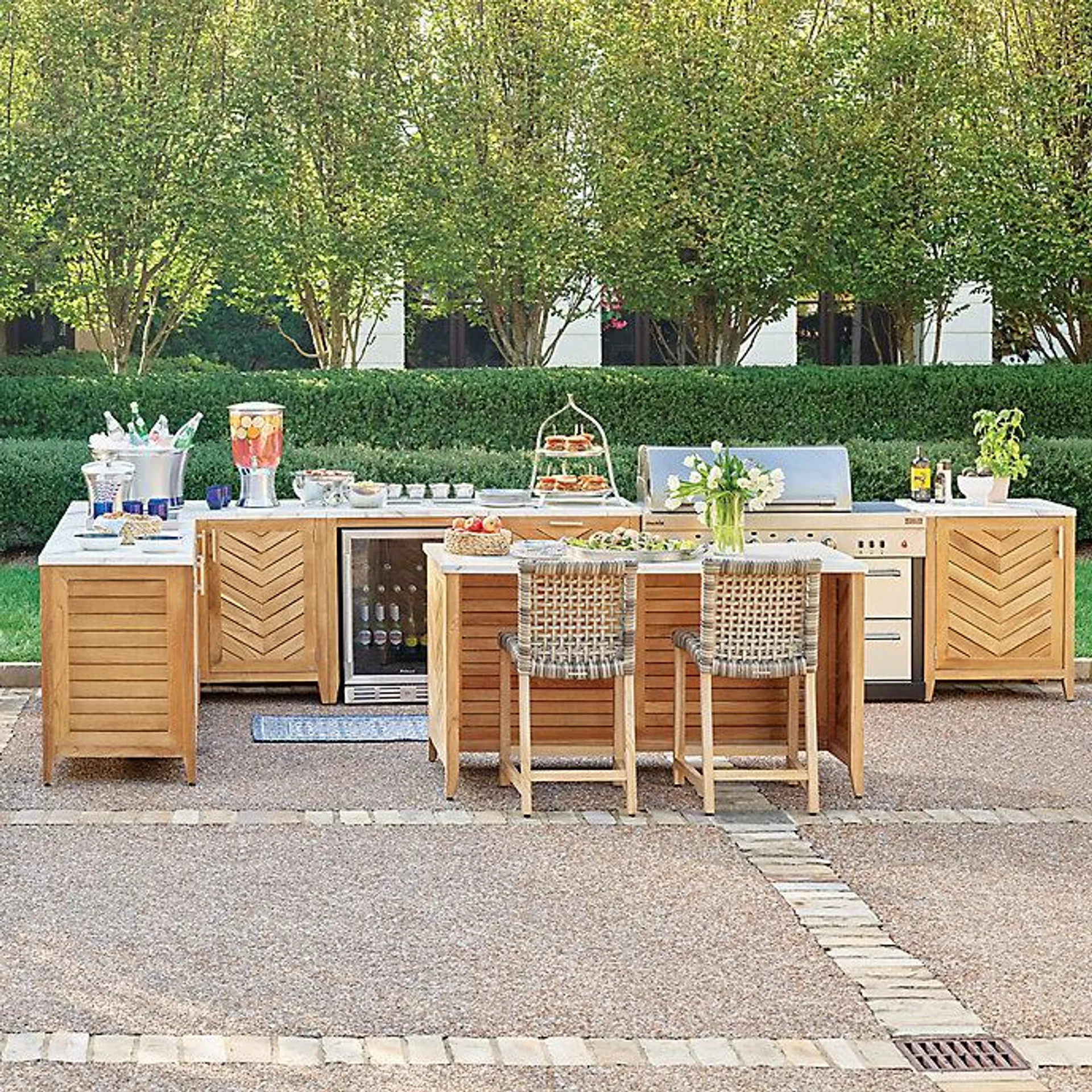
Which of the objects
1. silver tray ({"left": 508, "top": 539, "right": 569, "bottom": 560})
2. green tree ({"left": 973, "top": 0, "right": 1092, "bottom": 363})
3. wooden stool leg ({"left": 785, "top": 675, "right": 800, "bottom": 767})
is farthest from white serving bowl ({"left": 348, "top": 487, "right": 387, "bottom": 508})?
green tree ({"left": 973, "top": 0, "right": 1092, "bottom": 363})

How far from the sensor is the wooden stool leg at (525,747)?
877cm

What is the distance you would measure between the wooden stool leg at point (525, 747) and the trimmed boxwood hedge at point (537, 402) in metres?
7.94

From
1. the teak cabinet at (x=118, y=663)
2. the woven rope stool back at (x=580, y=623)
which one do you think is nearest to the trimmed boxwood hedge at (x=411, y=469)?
the teak cabinet at (x=118, y=663)

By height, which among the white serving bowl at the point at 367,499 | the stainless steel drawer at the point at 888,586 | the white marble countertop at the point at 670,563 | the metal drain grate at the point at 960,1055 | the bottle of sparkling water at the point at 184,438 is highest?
the bottle of sparkling water at the point at 184,438

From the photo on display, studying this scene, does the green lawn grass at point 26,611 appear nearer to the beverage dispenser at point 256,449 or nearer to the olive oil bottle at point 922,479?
the olive oil bottle at point 922,479

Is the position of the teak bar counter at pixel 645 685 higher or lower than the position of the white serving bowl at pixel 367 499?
lower

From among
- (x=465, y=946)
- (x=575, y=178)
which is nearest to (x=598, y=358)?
(x=575, y=178)

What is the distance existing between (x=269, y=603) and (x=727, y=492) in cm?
308

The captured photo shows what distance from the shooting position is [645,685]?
9.84 m

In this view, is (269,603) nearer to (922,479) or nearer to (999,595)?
(922,479)

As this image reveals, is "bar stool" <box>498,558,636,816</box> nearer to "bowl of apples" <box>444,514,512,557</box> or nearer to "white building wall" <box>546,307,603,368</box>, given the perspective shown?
"bowl of apples" <box>444,514,512,557</box>

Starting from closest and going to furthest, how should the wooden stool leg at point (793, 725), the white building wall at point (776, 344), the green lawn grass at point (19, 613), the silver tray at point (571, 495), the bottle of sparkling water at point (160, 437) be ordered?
the wooden stool leg at point (793, 725)
the bottle of sparkling water at point (160, 437)
the silver tray at point (571, 495)
the green lawn grass at point (19, 613)
the white building wall at point (776, 344)

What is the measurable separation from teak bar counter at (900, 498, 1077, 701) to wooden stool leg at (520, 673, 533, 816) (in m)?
3.30

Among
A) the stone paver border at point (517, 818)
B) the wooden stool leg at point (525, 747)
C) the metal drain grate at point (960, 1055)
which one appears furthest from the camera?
the wooden stool leg at point (525, 747)
